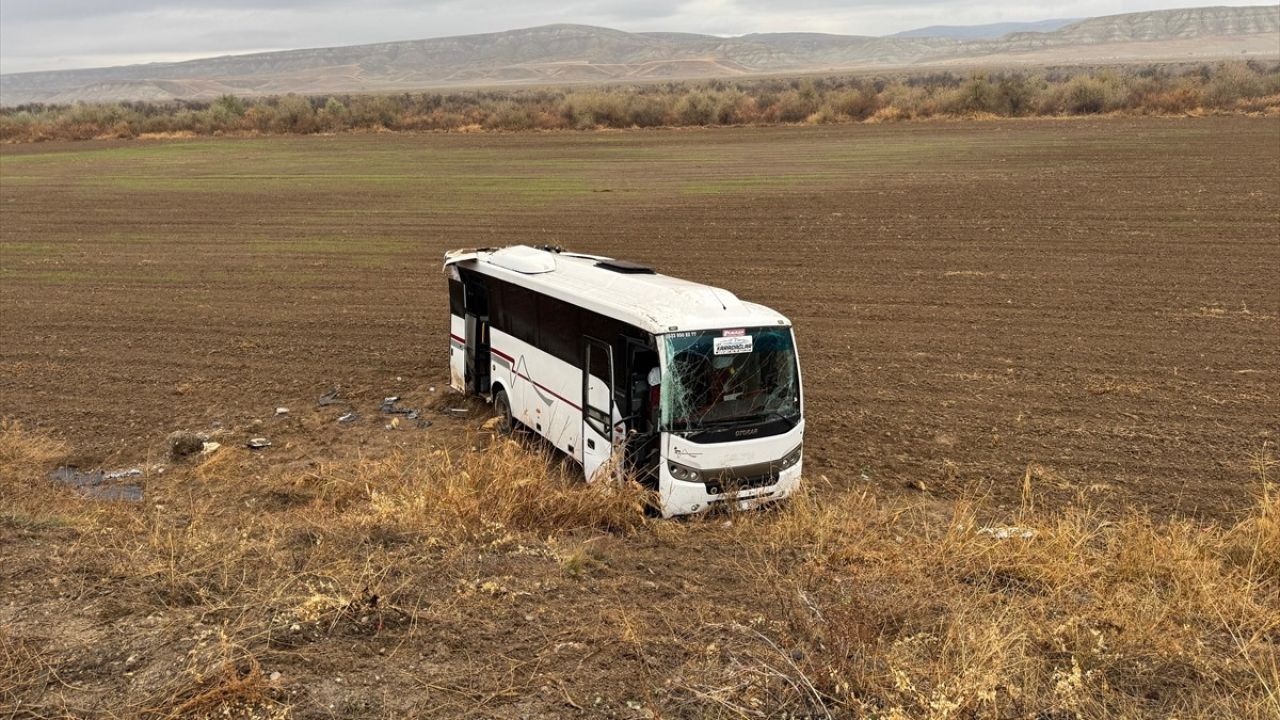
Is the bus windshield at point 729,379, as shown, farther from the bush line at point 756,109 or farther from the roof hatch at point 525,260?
the bush line at point 756,109

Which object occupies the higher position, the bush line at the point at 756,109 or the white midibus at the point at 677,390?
the bush line at the point at 756,109

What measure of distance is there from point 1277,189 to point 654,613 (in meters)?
33.0

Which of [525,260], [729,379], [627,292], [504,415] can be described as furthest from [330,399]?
[729,379]

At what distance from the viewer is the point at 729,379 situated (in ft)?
32.0

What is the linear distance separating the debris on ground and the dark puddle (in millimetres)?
522

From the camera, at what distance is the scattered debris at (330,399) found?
14.4 m

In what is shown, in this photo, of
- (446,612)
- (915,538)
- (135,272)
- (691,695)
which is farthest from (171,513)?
(135,272)

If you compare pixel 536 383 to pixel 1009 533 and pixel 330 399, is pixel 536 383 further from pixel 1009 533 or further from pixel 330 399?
pixel 1009 533

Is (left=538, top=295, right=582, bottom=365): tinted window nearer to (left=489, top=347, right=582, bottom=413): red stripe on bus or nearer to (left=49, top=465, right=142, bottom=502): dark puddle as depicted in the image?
(left=489, top=347, right=582, bottom=413): red stripe on bus

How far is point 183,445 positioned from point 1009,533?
35.1ft

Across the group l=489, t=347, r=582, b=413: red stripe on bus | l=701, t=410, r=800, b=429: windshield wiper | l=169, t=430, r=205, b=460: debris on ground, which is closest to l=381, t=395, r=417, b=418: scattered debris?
l=489, t=347, r=582, b=413: red stripe on bus

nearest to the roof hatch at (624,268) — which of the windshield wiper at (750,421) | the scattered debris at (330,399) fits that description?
the windshield wiper at (750,421)

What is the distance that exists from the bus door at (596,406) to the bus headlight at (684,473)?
799 millimetres

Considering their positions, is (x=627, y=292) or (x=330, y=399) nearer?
(x=627, y=292)
